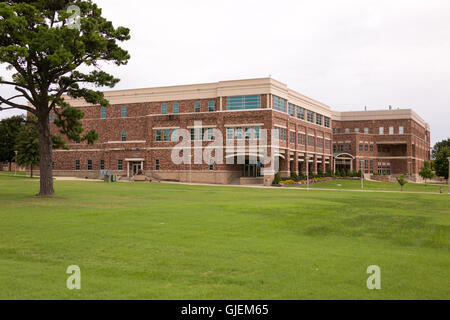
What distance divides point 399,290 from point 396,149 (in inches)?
3363

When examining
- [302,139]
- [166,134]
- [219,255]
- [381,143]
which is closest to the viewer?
[219,255]

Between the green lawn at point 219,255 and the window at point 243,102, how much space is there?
39.5 m

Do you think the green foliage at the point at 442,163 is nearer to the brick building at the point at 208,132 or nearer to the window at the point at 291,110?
the brick building at the point at 208,132

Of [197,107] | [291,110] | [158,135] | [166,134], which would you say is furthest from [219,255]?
[291,110]

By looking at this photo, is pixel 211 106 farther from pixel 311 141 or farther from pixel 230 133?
pixel 311 141

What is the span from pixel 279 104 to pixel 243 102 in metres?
5.28

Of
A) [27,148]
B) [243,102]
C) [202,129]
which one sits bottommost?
[27,148]

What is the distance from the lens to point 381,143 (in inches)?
3337

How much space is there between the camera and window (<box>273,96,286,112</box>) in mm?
56578

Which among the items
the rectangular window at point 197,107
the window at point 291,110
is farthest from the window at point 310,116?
the rectangular window at point 197,107

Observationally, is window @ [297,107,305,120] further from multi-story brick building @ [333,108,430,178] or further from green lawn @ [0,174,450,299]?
green lawn @ [0,174,450,299]
